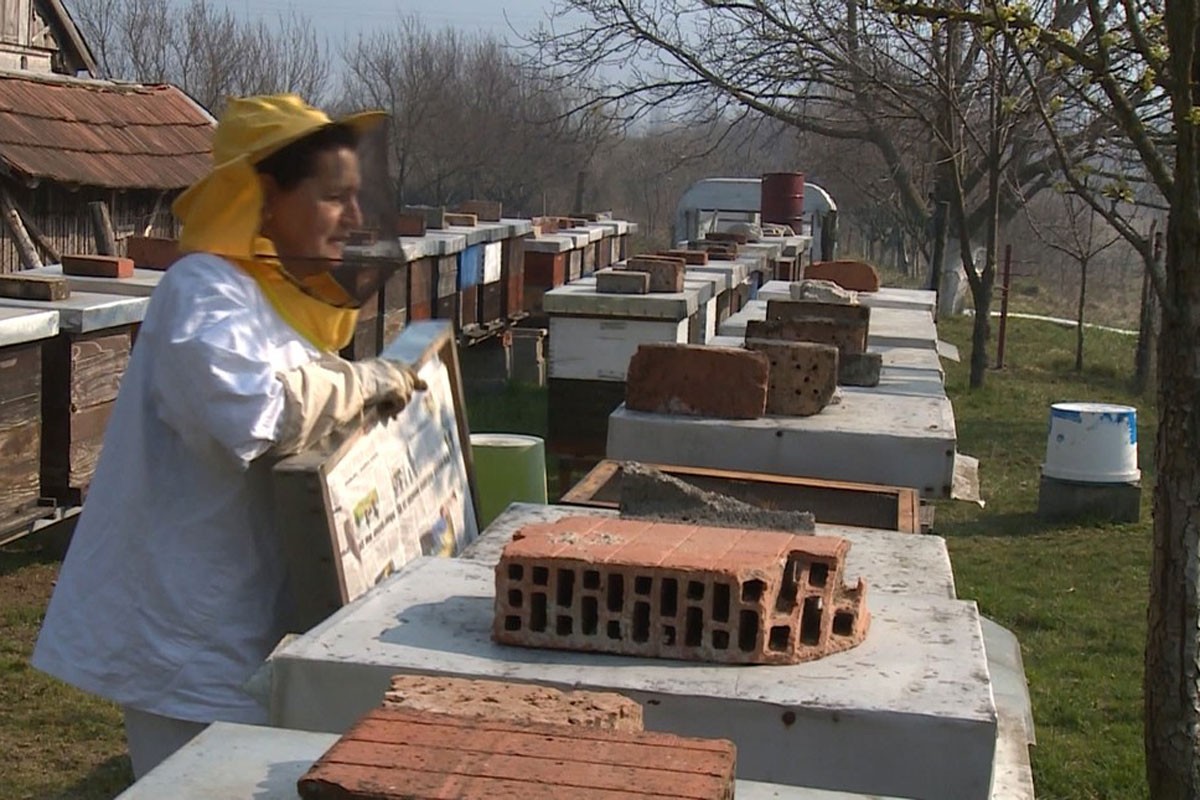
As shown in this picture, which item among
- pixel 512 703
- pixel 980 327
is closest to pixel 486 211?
pixel 980 327

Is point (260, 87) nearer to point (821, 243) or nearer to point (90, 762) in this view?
point (821, 243)

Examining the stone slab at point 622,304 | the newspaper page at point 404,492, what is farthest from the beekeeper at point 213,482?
the stone slab at point 622,304

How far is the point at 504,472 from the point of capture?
3486mm

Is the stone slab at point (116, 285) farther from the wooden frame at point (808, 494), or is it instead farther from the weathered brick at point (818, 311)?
the wooden frame at point (808, 494)

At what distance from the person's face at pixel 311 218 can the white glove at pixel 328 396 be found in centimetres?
16

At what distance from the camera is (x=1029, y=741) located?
2.24m

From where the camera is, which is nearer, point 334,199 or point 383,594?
point 383,594

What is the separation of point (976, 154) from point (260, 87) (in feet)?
37.0

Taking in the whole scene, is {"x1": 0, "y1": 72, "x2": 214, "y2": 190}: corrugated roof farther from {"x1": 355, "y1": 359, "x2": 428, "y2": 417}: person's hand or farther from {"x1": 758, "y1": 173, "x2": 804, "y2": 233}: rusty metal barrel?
{"x1": 355, "y1": 359, "x2": 428, "y2": 417}: person's hand

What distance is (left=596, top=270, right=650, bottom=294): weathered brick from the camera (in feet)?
21.6

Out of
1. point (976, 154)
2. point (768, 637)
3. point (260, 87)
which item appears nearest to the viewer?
point (768, 637)

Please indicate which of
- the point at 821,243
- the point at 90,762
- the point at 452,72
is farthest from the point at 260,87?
the point at 90,762

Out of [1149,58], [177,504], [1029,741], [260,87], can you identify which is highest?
[260,87]

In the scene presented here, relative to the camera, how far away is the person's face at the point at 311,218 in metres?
2.26
